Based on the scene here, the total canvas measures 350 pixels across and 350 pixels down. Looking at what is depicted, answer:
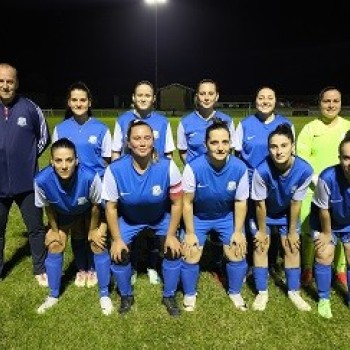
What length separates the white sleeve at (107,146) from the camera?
5180mm

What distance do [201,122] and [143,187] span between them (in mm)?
1450

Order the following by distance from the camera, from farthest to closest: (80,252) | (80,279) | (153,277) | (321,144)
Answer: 1. (153,277)
2. (80,279)
3. (80,252)
4. (321,144)

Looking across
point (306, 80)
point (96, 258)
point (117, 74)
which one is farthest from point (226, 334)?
point (306, 80)

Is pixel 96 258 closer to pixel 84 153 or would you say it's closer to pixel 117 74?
pixel 84 153

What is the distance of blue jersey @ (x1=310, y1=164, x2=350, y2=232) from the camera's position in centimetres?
429

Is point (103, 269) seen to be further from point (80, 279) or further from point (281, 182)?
point (281, 182)

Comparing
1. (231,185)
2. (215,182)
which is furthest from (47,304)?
(231,185)

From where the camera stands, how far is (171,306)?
4.64 meters

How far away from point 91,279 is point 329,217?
2.61 metres

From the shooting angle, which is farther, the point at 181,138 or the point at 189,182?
the point at 181,138

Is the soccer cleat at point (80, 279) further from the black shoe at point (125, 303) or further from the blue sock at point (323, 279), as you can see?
the blue sock at point (323, 279)

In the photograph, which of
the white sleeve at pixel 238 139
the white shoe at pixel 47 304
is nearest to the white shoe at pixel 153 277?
the white shoe at pixel 47 304

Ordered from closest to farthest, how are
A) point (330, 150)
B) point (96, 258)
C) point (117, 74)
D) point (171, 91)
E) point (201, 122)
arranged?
point (96, 258) < point (330, 150) < point (201, 122) < point (171, 91) < point (117, 74)

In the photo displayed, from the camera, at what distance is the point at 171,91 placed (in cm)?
6203
